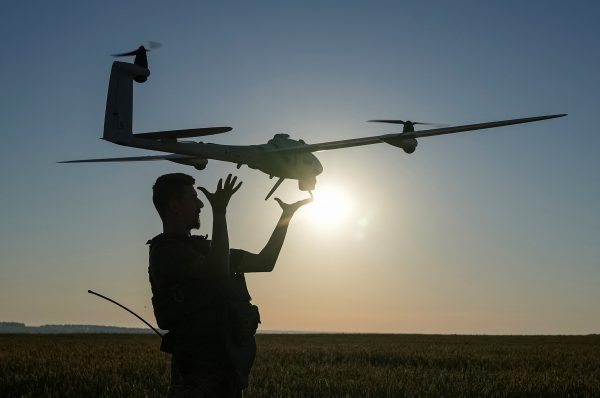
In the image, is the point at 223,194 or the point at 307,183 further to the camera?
the point at 307,183

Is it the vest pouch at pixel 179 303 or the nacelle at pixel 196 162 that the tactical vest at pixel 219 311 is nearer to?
the vest pouch at pixel 179 303

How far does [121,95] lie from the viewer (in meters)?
7.30

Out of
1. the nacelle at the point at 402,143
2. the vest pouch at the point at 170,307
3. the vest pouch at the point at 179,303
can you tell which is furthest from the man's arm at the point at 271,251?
the nacelle at the point at 402,143

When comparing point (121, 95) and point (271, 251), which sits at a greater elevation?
point (121, 95)

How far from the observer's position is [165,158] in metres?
7.16

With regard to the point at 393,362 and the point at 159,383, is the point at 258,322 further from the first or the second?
the point at 393,362

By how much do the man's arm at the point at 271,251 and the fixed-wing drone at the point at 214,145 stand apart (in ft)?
3.19

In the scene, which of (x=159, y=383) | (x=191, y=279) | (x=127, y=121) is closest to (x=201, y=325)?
(x=191, y=279)

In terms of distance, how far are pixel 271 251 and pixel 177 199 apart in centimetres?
93

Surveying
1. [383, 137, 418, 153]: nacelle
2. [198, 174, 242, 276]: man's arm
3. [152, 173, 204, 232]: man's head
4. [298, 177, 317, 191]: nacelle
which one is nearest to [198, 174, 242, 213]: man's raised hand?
[198, 174, 242, 276]: man's arm

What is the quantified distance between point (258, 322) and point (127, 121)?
3.26 m

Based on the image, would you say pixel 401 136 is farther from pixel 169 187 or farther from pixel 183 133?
pixel 169 187

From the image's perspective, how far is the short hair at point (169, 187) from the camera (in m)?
5.23

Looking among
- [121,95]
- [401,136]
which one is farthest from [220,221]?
[401,136]
